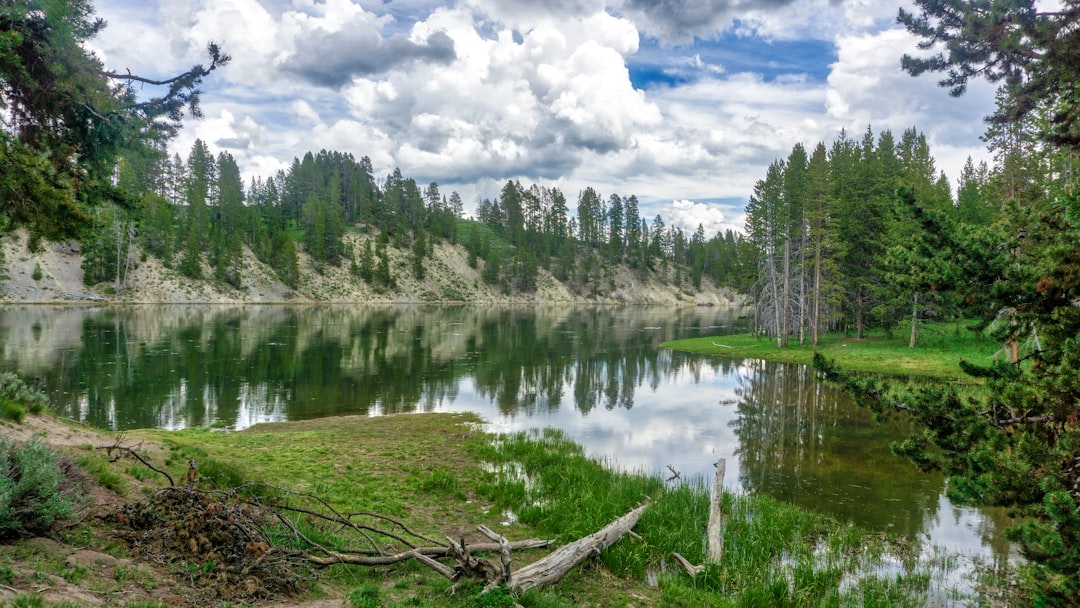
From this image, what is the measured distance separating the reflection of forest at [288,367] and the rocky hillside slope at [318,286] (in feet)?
94.5

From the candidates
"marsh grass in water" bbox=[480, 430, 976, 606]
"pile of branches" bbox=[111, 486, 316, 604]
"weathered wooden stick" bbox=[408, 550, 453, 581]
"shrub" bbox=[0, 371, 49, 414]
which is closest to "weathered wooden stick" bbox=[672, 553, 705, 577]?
"marsh grass in water" bbox=[480, 430, 976, 606]

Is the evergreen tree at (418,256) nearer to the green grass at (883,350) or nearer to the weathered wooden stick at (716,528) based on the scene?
the green grass at (883,350)

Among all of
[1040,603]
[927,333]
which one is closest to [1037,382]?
[1040,603]

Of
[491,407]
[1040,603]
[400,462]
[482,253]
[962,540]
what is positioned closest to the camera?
[1040,603]

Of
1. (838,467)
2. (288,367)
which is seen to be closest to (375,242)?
(288,367)

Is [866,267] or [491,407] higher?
[866,267]

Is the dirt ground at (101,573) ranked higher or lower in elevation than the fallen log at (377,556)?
higher

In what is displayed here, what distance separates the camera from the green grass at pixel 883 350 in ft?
113

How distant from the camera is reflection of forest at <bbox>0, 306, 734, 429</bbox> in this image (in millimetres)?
24141

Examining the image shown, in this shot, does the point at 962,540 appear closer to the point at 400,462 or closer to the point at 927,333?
the point at 400,462

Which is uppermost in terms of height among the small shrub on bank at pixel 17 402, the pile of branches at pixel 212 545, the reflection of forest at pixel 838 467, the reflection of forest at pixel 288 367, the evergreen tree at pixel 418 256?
the evergreen tree at pixel 418 256

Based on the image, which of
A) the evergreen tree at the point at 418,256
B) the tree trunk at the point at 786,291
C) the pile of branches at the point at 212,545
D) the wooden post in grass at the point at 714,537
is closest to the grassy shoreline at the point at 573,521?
the wooden post in grass at the point at 714,537

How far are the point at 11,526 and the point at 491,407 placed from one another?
20.5 meters

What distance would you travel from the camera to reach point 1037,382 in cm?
641
